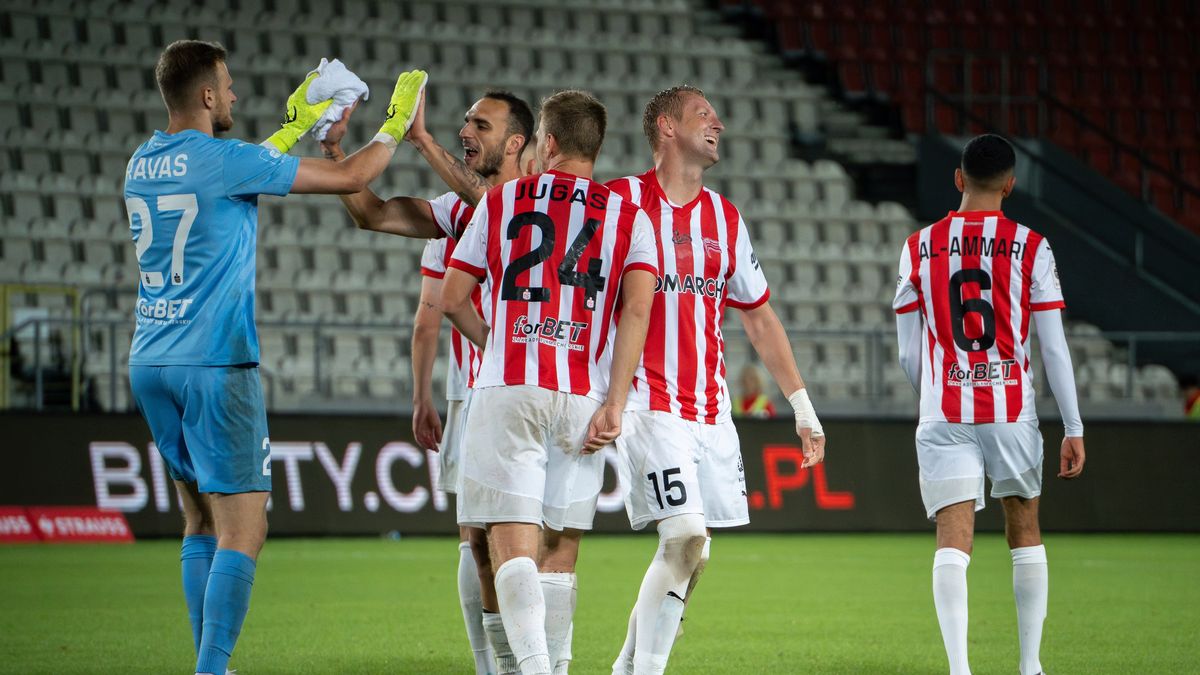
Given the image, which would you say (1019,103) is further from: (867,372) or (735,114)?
(867,372)

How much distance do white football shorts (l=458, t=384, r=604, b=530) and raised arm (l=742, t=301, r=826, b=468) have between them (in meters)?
1.00

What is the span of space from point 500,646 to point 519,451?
1019 mm

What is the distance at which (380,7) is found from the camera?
2105 centimetres

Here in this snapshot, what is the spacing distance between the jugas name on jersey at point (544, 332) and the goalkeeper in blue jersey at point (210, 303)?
84 cm

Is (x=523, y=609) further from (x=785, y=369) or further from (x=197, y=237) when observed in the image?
(x=197, y=237)

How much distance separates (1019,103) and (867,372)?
24.8 feet

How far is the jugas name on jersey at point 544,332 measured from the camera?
4805 mm

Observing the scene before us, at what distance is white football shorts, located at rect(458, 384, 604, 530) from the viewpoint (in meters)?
4.76

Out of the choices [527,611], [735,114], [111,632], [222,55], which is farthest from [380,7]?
[527,611]

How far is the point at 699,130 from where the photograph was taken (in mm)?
5512

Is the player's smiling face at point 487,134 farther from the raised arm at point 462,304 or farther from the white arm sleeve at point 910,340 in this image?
the white arm sleeve at point 910,340

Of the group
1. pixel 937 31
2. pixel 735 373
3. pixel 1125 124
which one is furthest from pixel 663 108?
pixel 1125 124

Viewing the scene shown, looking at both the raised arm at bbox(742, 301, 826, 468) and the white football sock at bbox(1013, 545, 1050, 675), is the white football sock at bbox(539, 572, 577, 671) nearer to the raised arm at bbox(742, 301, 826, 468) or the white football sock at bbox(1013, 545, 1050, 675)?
the raised arm at bbox(742, 301, 826, 468)

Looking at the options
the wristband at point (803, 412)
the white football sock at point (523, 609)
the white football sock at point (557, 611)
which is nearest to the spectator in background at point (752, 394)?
the wristband at point (803, 412)
